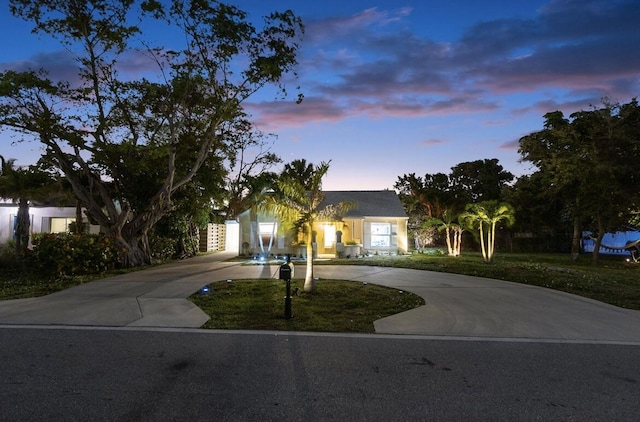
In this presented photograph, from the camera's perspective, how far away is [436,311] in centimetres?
746

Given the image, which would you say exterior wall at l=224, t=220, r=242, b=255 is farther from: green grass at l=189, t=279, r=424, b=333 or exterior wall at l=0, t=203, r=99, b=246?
green grass at l=189, t=279, r=424, b=333

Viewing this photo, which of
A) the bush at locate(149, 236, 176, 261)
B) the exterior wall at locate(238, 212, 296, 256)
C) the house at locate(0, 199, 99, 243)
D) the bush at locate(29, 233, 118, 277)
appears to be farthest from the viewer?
the exterior wall at locate(238, 212, 296, 256)

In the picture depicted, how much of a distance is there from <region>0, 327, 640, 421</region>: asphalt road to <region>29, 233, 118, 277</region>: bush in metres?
7.16

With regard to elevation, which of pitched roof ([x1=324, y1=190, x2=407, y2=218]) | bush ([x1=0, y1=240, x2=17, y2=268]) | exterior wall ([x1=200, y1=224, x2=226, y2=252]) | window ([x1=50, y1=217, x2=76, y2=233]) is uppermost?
pitched roof ([x1=324, y1=190, x2=407, y2=218])

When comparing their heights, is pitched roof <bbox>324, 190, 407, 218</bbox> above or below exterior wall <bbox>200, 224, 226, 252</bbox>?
above

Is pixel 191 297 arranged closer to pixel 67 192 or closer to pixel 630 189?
pixel 67 192

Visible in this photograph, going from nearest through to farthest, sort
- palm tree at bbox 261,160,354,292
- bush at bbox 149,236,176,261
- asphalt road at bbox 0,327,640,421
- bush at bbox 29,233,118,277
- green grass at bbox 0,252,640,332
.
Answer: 1. asphalt road at bbox 0,327,640,421
2. green grass at bbox 0,252,640,332
3. palm tree at bbox 261,160,354,292
4. bush at bbox 29,233,118,277
5. bush at bbox 149,236,176,261

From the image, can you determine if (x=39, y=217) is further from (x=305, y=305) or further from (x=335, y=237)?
(x=305, y=305)

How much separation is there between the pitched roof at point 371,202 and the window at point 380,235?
0.63m

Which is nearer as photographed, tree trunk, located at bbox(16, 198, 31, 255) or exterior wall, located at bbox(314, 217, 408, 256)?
tree trunk, located at bbox(16, 198, 31, 255)

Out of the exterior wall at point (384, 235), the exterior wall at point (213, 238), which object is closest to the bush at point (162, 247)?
the exterior wall at point (213, 238)

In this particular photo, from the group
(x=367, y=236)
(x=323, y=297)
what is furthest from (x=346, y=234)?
(x=323, y=297)

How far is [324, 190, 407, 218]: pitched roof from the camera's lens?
21094 millimetres

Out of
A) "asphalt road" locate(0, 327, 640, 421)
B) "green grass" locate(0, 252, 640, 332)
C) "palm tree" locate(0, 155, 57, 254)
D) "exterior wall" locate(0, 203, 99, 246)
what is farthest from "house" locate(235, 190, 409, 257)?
"asphalt road" locate(0, 327, 640, 421)
